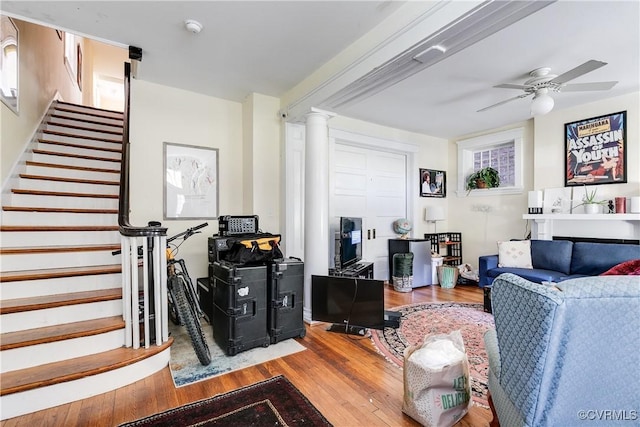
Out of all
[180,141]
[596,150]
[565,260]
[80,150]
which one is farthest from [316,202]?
[596,150]

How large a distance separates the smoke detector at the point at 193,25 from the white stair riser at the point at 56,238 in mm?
2096

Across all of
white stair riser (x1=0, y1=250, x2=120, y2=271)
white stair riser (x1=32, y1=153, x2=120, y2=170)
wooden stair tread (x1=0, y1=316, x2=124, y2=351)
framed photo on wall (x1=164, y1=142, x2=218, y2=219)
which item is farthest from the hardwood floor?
white stair riser (x1=32, y1=153, x2=120, y2=170)

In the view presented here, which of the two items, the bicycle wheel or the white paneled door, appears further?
the white paneled door

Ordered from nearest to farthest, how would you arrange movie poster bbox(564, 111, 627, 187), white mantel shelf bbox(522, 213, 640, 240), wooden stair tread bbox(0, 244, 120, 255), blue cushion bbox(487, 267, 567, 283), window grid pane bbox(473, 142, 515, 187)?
wooden stair tread bbox(0, 244, 120, 255) → blue cushion bbox(487, 267, 567, 283) → white mantel shelf bbox(522, 213, 640, 240) → movie poster bbox(564, 111, 627, 187) → window grid pane bbox(473, 142, 515, 187)

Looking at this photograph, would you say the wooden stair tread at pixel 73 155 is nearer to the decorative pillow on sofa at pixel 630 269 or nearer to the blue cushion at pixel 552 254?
the decorative pillow on sofa at pixel 630 269

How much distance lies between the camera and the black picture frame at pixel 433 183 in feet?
Result: 18.2

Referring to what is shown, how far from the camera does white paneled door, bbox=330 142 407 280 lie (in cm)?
467

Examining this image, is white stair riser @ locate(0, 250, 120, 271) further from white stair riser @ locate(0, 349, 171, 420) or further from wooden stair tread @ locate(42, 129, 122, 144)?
wooden stair tread @ locate(42, 129, 122, 144)

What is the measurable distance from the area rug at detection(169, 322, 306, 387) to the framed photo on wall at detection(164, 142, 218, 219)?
5.00 feet

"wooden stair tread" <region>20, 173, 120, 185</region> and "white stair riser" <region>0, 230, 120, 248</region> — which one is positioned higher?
"wooden stair tread" <region>20, 173, 120, 185</region>

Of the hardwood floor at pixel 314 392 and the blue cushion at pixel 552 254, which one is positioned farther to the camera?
the blue cushion at pixel 552 254

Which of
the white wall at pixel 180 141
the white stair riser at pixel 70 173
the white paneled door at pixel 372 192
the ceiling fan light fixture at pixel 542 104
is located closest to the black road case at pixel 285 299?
the white wall at pixel 180 141

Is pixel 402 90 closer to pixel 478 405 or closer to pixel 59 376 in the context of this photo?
pixel 478 405

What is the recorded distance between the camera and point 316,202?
3262 millimetres
